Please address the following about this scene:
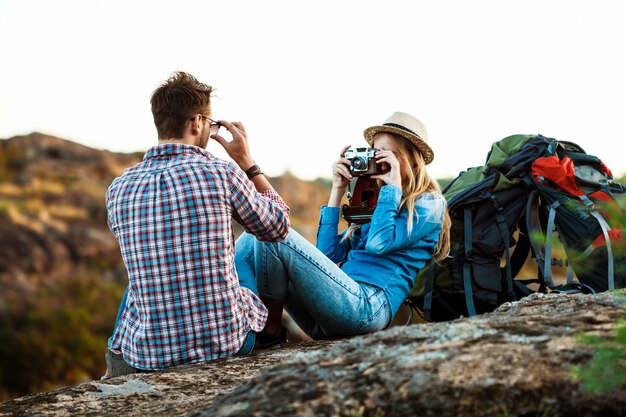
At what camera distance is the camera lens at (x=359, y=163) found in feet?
13.0

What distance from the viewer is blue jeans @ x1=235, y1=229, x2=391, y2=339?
134 inches

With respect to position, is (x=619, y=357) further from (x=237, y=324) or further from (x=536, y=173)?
(x=536, y=173)

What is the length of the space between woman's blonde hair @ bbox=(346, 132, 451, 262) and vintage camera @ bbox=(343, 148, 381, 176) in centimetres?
16

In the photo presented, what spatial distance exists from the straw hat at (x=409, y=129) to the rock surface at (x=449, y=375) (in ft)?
6.28

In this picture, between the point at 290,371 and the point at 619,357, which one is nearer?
the point at 619,357

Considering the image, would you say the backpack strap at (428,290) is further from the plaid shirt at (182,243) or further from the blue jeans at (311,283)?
the plaid shirt at (182,243)

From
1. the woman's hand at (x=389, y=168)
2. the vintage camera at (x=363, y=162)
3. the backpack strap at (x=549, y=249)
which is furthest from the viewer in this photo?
the backpack strap at (x=549, y=249)

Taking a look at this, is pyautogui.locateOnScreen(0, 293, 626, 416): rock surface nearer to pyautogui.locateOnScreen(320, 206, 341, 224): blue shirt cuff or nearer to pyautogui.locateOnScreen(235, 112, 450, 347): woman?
pyautogui.locateOnScreen(235, 112, 450, 347): woman

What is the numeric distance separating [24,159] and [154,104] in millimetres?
18079

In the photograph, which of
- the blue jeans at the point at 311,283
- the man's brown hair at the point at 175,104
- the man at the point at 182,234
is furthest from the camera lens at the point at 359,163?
the man's brown hair at the point at 175,104

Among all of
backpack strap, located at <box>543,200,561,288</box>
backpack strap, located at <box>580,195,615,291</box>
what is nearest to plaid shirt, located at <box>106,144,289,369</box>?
backpack strap, located at <box>580,195,615,291</box>

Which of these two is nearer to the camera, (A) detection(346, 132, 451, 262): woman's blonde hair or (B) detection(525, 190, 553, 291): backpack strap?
(A) detection(346, 132, 451, 262): woman's blonde hair

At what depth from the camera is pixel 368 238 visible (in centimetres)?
367

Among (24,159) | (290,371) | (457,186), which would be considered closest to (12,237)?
(24,159)
